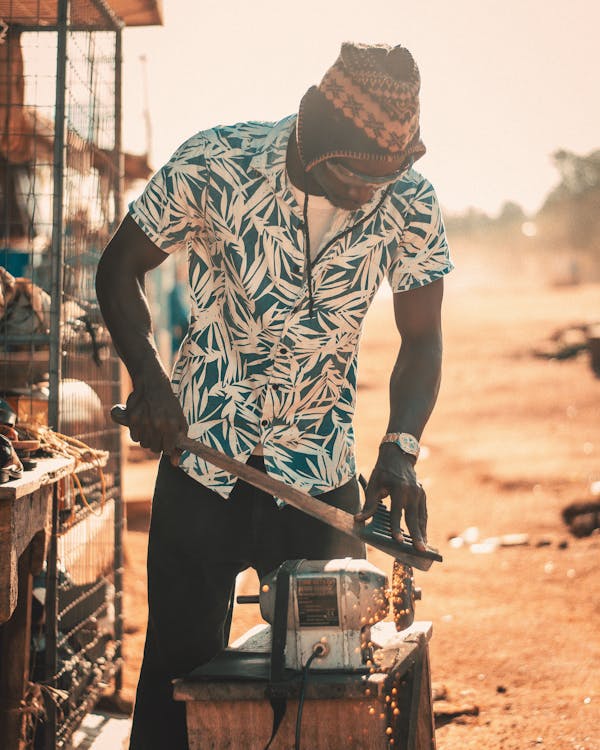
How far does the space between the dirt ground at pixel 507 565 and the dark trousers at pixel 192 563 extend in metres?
1.87

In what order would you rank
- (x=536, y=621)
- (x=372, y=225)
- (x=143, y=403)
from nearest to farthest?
(x=143, y=403), (x=372, y=225), (x=536, y=621)

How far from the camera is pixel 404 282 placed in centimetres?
289

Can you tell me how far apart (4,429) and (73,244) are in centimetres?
175

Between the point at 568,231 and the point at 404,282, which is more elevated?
the point at 568,231

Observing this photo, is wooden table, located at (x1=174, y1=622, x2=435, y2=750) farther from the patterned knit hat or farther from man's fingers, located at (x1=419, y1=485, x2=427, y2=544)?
the patterned knit hat

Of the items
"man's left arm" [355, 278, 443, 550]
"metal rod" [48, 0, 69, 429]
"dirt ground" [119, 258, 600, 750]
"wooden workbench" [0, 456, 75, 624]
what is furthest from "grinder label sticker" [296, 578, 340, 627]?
"dirt ground" [119, 258, 600, 750]

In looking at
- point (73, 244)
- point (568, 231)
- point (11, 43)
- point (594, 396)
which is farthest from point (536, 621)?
point (568, 231)

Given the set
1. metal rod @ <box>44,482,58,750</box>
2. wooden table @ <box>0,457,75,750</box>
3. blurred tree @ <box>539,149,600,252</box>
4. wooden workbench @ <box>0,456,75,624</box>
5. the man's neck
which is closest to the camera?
the man's neck

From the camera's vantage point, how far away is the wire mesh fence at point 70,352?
392 cm

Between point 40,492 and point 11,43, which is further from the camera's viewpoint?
point 11,43

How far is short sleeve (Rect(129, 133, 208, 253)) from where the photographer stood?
2723 mm

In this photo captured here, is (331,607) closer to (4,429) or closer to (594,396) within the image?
(4,429)

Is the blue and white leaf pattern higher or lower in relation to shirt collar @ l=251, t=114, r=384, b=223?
lower

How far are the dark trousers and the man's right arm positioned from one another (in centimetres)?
22
